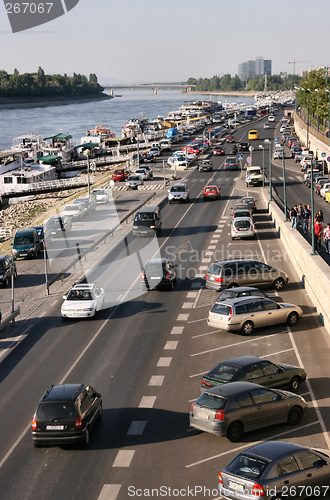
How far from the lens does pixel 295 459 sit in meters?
14.3

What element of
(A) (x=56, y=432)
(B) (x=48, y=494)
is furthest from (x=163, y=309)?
(B) (x=48, y=494)

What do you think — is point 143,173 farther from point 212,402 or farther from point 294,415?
point 212,402

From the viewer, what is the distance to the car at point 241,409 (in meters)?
17.7

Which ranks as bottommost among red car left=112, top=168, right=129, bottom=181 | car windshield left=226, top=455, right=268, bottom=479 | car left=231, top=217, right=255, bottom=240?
red car left=112, top=168, right=129, bottom=181

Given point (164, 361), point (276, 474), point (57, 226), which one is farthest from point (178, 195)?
point (276, 474)

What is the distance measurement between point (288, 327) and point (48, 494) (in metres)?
14.0

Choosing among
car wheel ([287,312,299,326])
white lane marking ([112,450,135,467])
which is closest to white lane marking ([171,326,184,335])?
car wheel ([287,312,299,326])

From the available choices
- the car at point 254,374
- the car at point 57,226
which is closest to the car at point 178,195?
the car at point 57,226

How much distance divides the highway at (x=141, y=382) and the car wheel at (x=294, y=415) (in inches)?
9.6

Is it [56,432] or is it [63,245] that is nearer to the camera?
[56,432]

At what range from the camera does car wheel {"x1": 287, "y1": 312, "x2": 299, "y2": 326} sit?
2742 centimetres

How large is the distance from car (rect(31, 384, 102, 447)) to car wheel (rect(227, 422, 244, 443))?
3577mm

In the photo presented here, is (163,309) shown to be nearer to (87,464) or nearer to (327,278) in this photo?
(327,278)

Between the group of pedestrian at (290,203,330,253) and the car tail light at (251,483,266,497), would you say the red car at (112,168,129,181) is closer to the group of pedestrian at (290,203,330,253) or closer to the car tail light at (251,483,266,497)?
the group of pedestrian at (290,203,330,253)
